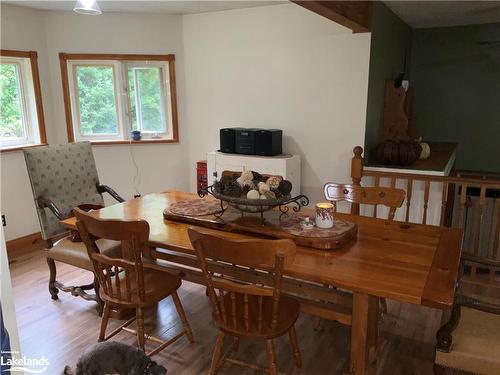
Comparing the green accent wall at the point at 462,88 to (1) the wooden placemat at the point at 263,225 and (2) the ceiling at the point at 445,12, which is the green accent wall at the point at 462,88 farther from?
(1) the wooden placemat at the point at 263,225

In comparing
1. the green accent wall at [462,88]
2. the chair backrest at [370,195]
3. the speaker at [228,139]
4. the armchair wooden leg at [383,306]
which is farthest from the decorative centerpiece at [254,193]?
the green accent wall at [462,88]

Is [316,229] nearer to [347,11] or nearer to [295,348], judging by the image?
[295,348]

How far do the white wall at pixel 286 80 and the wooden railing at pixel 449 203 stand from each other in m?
0.60

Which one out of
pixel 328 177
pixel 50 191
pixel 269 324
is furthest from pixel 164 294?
pixel 328 177

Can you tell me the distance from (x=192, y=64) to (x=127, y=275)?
296cm

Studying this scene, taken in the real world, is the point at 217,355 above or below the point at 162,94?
below

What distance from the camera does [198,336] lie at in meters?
2.43

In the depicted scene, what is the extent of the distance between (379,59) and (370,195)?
1824 millimetres

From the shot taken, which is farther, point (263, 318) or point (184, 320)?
point (184, 320)

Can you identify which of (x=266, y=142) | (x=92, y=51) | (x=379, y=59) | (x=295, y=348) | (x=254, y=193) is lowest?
(x=295, y=348)

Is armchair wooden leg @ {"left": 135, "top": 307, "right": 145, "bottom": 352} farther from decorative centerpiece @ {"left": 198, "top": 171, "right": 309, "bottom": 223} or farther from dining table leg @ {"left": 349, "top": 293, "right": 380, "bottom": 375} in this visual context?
dining table leg @ {"left": 349, "top": 293, "right": 380, "bottom": 375}

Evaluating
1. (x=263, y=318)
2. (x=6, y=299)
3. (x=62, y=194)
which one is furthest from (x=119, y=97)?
(x=6, y=299)

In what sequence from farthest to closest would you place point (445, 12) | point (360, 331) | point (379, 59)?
point (445, 12) → point (379, 59) → point (360, 331)

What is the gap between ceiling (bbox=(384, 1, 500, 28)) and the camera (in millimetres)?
3536
